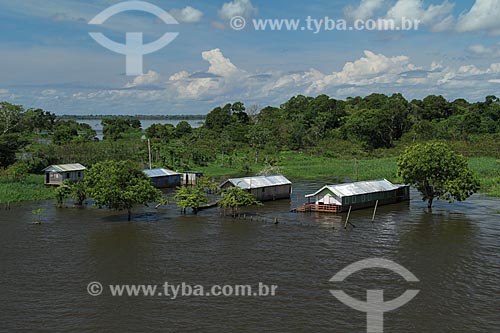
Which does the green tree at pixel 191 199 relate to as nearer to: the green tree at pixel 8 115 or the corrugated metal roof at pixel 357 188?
the corrugated metal roof at pixel 357 188

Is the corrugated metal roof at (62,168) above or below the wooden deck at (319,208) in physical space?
above

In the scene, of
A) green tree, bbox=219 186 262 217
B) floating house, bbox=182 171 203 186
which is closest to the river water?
green tree, bbox=219 186 262 217

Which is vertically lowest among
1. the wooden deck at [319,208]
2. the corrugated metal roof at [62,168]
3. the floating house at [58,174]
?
the wooden deck at [319,208]

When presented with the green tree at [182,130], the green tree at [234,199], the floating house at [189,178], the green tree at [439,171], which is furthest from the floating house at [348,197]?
the green tree at [182,130]

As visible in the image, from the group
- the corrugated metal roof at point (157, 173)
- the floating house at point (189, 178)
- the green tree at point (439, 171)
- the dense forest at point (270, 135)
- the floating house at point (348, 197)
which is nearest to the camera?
the green tree at point (439, 171)

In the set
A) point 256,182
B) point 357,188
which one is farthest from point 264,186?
point 357,188

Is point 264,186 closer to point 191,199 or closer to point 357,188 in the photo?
point 357,188

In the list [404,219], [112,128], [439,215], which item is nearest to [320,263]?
[404,219]
